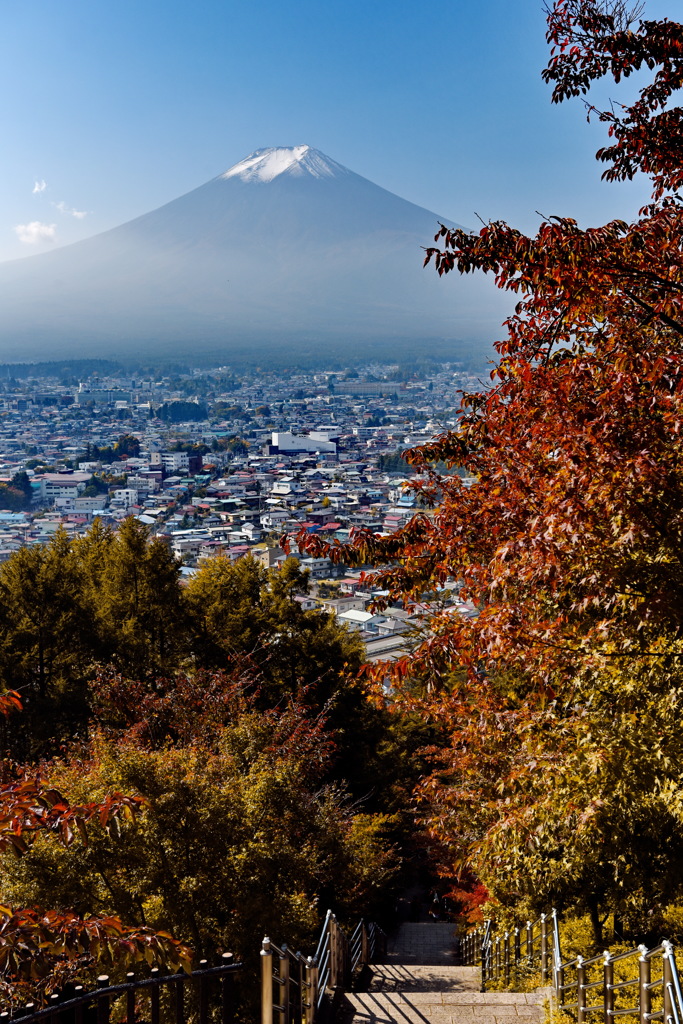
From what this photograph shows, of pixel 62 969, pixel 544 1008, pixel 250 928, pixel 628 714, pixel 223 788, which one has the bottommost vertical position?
pixel 544 1008

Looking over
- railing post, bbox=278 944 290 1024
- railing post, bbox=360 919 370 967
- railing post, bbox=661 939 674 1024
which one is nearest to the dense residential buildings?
railing post, bbox=278 944 290 1024

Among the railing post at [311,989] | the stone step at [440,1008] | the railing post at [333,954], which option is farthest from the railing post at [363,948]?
the railing post at [311,989]

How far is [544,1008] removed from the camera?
645cm

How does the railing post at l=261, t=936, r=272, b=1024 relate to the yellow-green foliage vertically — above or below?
above

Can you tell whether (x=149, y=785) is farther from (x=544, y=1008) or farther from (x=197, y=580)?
(x=197, y=580)

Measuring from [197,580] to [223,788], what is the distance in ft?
41.0

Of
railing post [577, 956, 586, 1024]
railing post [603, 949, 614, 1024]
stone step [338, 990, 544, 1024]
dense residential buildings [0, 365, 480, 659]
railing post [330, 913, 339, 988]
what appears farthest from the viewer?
dense residential buildings [0, 365, 480, 659]

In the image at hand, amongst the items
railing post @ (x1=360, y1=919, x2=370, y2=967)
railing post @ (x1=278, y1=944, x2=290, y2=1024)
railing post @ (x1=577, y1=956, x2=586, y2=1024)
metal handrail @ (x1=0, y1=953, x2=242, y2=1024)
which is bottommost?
railing post @ (x1=360, y1=919, x2=370, y2=967)

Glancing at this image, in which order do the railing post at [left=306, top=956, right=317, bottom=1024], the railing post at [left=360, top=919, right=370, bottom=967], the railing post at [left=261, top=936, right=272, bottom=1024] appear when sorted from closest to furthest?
1. the railing post at [left=261, top=936, right=272, bottom=1024]
2. the railing post at [left=306, top=956, right=317, bottom=1024]
3. the railing post at [left=360, top=919, right=370, bottom=967]

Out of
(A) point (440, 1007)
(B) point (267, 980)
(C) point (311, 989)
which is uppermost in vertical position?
(B) point (267, 980)

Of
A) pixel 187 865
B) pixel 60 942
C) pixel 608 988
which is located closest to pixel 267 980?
pixel 60 942

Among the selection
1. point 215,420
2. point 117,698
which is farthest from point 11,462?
point 117,698

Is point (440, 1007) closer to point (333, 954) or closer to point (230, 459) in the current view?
point (333, 954)

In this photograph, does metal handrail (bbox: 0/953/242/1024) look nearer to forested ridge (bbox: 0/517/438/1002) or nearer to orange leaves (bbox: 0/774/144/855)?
forested ridge (bbox: 0/517/438/1002)
